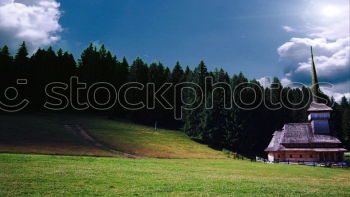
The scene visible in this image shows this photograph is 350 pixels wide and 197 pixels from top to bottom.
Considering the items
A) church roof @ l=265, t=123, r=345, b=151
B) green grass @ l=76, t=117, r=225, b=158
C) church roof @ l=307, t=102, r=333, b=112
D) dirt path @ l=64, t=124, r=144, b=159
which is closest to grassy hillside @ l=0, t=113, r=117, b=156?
dirt path @ l=64, t=124, r=144, b=159

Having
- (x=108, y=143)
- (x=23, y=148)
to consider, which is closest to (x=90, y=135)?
(x=108, y=143)

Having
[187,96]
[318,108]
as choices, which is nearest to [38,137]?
[187,96]

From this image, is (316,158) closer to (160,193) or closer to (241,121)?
(241,121)

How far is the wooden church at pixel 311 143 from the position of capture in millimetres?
51906

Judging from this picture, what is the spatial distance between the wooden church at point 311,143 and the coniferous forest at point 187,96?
10.3 meters

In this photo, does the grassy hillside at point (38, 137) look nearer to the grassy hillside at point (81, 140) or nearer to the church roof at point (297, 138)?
the grassy hillside at point (81, 140)

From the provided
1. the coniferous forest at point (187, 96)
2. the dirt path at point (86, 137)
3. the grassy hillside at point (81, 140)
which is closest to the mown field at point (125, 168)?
the grassy hillside at point (81, 140)

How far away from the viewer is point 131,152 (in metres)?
46.1

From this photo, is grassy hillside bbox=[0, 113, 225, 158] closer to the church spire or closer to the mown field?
the mown field

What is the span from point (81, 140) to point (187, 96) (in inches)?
1252

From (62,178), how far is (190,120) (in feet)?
177

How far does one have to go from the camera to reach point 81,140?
5022cm

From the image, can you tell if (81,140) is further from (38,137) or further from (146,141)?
(146,141)

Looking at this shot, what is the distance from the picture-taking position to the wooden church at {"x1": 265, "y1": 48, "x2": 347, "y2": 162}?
51.9 m
